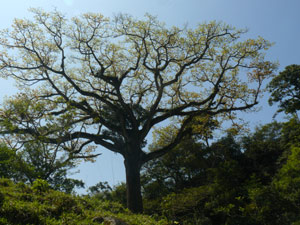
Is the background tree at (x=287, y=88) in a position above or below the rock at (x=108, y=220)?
above

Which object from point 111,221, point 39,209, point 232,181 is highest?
point 232,181

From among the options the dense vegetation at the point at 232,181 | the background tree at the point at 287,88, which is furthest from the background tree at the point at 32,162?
the background tree at the point at 287,88

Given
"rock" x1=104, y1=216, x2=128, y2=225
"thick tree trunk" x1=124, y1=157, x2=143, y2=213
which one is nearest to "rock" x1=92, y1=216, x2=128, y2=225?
"rock" x1=104, y1=216, x2=128, y2=225

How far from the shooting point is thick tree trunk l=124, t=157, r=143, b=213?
11352mm

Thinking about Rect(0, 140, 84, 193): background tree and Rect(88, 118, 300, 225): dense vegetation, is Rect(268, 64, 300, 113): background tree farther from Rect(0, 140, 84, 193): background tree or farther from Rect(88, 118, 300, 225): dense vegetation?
Rect(0, 140, 84, 193): background tree

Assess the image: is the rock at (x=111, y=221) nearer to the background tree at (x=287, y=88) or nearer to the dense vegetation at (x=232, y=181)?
the dense vegetation at (x=232, y=181)

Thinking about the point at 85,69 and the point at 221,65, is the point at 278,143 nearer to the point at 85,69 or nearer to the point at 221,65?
the point at 221,65

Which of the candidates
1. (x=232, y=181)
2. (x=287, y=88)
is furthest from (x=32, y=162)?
(x=287, y=88)

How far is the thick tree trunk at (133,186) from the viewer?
1135cm

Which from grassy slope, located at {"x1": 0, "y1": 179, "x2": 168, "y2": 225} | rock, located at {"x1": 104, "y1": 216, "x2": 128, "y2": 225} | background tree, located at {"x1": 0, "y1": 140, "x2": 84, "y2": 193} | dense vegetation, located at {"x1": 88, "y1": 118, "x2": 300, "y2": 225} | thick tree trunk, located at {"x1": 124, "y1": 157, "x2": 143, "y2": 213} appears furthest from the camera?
thick tree trunk, located at {"x1": 124, "y1": 157, "x2": 143, "y2": 213}

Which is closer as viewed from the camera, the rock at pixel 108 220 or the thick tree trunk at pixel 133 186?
the rock at pixel 108 220

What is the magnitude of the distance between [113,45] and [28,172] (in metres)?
8.18

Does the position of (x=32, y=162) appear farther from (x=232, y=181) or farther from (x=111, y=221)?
(x=232, y=181)

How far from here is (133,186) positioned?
1180cm
